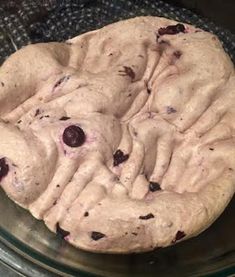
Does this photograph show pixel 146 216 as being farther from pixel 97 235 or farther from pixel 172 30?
pixel 172 30

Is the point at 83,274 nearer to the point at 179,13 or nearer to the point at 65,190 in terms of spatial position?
the point at 65,190

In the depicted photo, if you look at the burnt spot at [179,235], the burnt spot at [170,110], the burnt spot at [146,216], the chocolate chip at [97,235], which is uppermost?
the burnt spot at [170,110]

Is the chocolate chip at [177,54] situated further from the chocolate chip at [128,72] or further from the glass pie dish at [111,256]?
the glass pie dish at [111,256]

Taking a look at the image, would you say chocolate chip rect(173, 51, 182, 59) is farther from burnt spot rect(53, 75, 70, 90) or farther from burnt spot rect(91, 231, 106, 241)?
burnt spot rect(91, 231, 106, 241)

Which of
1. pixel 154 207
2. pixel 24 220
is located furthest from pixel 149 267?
pixel 24 220

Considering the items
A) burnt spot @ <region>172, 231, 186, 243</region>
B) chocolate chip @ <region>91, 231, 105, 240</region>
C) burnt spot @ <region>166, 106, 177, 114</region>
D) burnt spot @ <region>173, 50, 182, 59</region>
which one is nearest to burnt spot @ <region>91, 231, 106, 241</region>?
chocolate chip @ <region>91, 231, 105, 240</region>

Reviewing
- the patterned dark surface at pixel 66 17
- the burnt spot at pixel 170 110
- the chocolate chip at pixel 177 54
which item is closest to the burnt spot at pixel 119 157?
the burnt spot at pixel 170 110
